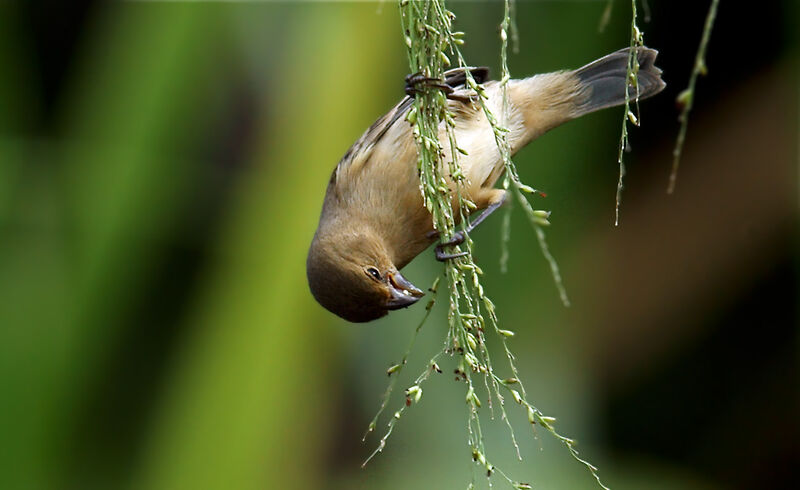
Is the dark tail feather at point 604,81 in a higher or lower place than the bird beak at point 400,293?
higher

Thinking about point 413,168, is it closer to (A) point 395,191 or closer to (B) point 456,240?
(A) point 395,191

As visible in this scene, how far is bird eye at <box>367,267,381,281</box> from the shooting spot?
2.72 meters

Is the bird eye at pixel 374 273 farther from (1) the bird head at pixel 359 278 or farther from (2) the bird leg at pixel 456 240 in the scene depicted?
(2) the bird leg at pixel 456 240

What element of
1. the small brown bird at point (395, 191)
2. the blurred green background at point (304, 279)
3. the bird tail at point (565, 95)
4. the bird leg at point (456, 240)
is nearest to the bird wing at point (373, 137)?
the small brown bird at point (395, 191)

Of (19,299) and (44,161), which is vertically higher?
(44,161)

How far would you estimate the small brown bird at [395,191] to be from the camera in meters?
2.73

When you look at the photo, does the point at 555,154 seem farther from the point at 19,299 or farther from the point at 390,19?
the point at 19,299

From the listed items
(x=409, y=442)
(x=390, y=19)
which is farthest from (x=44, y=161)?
(x=409, y=442)

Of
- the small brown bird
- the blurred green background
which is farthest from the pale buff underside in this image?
the blurred green background

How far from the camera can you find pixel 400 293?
271 centimetres

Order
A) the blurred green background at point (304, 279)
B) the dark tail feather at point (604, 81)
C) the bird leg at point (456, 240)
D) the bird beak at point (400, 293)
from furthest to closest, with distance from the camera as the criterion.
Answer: the blurred green background at point (304, 279) → the dark tail feather at point (604, 81) → the bird beak at point (400, 293) → the bird leg at point (456, 240)

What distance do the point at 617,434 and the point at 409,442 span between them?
121cm

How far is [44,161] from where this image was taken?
4.75 metres

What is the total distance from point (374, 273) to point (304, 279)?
1.51 m
